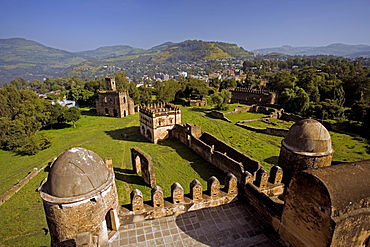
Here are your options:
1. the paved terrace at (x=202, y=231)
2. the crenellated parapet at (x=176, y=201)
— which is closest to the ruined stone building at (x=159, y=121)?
the crenellated parapet at (x=176, y=201)

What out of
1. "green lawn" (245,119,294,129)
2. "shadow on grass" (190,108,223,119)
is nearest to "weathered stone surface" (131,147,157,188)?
"green lawn" (245,119,294,129)

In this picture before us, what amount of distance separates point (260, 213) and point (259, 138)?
23814 mm

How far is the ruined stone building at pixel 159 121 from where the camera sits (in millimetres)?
29375

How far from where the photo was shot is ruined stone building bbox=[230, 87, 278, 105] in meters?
53.3

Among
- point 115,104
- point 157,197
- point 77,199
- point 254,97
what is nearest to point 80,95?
point 115,104

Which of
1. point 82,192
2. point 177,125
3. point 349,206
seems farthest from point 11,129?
point 349,206

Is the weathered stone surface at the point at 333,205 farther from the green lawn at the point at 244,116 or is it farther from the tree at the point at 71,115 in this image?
the tree at the point at 71,115

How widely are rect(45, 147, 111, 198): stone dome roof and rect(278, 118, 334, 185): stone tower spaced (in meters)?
9.39

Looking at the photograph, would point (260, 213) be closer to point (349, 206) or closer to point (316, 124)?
point (349, 206)

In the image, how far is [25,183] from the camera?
67.1 feet

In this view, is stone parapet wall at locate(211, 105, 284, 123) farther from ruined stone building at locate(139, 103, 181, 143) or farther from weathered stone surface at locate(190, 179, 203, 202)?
weathered stone surface at locate(190, 179, 203, 202)

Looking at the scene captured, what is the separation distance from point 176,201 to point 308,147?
7.20 meters

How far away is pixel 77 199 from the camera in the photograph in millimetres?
6766

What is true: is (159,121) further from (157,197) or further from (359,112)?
(359,112)
